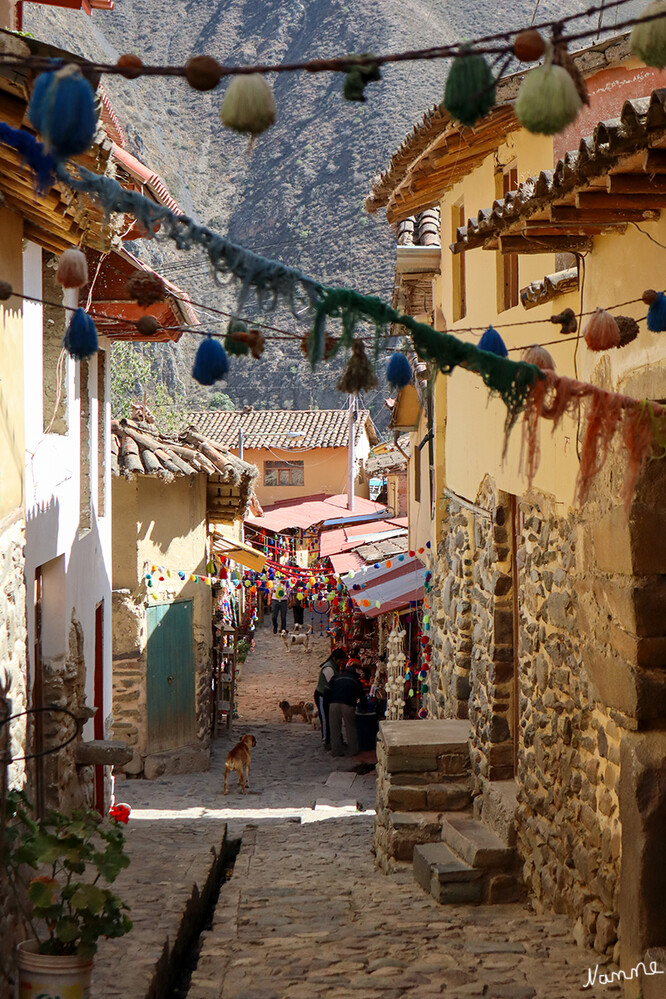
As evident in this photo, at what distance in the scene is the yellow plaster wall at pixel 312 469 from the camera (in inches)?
1483

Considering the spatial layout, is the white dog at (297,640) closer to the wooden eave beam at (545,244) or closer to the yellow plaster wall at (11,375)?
the yellow plaster wall at (11,375)

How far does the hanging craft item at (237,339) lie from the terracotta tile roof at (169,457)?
9.69 meters

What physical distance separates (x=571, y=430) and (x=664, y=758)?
6.91 feet

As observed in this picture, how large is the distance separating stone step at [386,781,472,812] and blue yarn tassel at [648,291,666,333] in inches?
220

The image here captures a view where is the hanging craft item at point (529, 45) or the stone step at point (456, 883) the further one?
the stone step at point (456, 883)

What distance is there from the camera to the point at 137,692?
1488cm

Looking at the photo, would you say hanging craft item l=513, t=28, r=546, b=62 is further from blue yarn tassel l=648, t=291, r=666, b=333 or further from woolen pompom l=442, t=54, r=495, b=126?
blue yarn tassel l=648, t=291, r=666, b=333

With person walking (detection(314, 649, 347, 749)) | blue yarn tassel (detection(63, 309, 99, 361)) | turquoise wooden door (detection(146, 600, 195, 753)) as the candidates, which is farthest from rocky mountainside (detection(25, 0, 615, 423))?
blue yarn tassel (detection(63, 309, 99, 361))

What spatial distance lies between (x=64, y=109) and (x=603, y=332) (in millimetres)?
2452

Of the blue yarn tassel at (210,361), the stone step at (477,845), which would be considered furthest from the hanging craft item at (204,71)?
the stone step at (477,845)

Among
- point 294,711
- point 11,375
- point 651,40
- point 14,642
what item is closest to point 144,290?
point 651,40

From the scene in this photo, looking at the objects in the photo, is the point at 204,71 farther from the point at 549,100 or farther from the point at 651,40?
the point at 651,40

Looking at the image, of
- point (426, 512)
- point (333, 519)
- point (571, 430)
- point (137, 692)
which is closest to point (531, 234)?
point (571, 430)

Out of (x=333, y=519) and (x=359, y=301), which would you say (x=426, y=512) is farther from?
(x=333, y=519)
